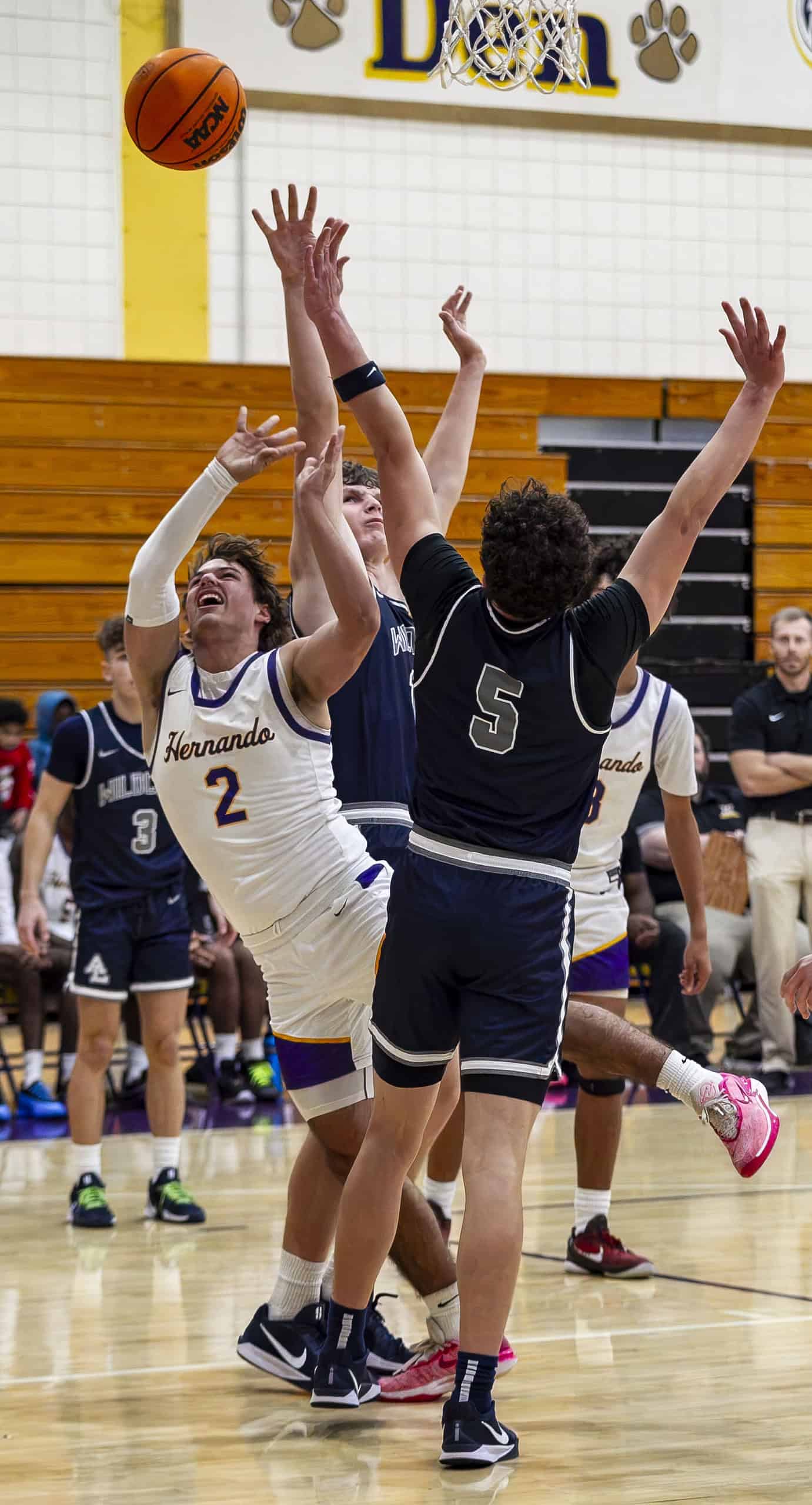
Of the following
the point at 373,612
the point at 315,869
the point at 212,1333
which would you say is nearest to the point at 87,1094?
the point at 212,1333

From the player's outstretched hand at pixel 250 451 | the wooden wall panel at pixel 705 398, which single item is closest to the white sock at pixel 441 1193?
the player's outstretched hand at pixel 250 451

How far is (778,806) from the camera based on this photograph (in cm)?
885

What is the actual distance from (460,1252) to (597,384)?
10.6 m

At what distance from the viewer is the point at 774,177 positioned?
A: 13.5m

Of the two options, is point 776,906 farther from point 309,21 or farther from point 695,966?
point 309,21

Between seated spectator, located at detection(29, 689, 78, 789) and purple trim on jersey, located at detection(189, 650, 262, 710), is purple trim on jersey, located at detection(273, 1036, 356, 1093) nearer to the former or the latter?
purple trim on jersey, located at detection(189, 650, 262, 710)

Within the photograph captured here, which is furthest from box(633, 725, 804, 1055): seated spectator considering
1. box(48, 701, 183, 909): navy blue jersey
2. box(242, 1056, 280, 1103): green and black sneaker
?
box(48, 701, 183, 909): navy blue jersey

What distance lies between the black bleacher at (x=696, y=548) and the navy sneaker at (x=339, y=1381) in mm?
9230

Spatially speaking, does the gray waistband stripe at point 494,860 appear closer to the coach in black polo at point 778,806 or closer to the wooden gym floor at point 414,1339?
the wooden gym floor at point 414,1339

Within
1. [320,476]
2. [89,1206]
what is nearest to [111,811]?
[89,1206]

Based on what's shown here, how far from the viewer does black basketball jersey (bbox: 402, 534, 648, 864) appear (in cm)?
337

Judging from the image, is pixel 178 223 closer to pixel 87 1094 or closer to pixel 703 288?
pixel 703 288

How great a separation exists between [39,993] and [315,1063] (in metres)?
4.82

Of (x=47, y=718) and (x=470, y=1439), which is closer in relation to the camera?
(x=470, y=1439)
